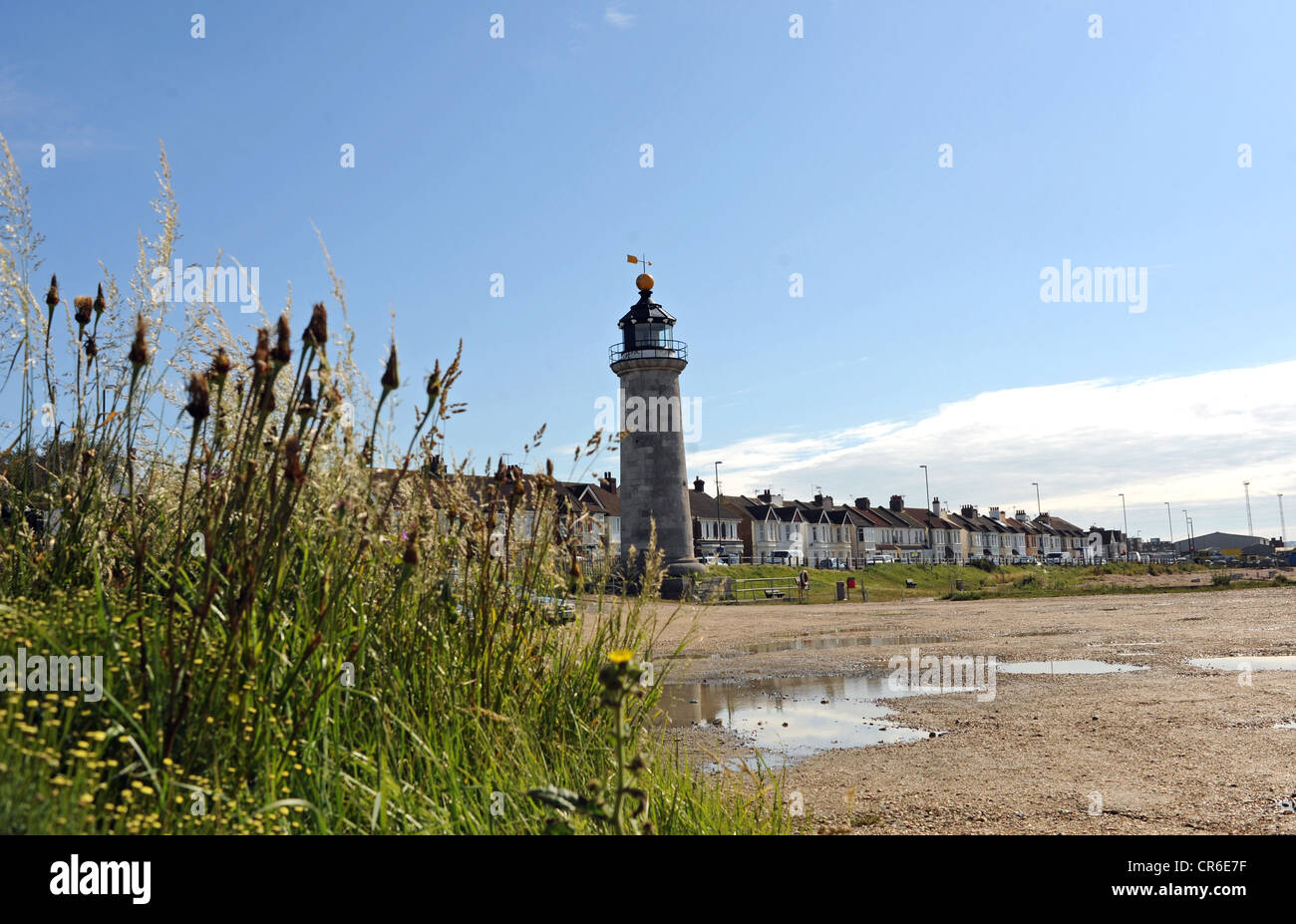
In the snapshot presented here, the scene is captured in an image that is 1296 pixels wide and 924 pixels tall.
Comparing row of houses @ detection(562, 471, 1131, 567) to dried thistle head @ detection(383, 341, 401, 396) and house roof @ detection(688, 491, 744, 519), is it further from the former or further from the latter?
dried thistle head @ detection(383, 341, 401, 396)

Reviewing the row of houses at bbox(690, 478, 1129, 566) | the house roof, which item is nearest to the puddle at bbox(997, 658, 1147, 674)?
the row of houses at bbox(690, 478, 1129, 566)

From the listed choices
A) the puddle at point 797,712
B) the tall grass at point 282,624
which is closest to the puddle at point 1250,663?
the puddle at point 797,712

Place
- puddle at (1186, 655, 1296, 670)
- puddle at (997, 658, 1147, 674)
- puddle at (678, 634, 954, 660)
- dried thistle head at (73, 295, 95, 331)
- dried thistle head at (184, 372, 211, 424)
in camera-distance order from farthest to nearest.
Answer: puddle at (678, 634, 954, 660) < puddle at (997, 658, 1147, 674) < puddle at (1186, 655, 1296, 670) < dried thistle head at (73, 295, 95, 331) < dried thistle head at (184, 372, 211, 424)

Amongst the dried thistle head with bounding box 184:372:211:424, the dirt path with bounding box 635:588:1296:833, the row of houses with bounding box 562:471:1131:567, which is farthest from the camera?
the row of houses with bounding box 562:471:1131:567

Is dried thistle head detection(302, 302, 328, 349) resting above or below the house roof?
below

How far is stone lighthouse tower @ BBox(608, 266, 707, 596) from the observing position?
3834cm

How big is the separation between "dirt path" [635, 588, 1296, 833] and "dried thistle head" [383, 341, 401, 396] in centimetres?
293

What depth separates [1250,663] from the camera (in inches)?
542

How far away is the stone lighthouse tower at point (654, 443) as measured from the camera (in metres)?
38.3

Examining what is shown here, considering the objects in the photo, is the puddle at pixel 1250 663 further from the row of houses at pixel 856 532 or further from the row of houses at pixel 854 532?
the row of houses at pixel 856 532
